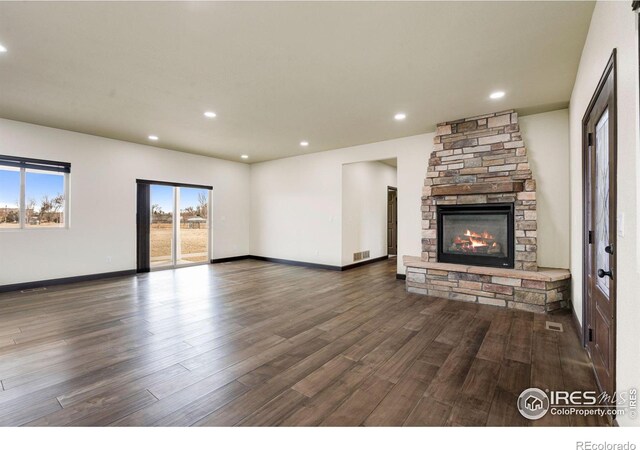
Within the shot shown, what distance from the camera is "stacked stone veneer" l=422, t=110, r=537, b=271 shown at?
418 centimetres

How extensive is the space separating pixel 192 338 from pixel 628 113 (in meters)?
3.66

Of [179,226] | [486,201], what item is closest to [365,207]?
[486,201]

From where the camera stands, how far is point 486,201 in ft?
14.6

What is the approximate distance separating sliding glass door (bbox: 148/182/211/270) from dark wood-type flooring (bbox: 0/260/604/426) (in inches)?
102

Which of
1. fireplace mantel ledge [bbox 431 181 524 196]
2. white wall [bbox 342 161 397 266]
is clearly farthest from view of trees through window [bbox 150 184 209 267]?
fireplace mantel ledge [bbox 431 181 524 196]

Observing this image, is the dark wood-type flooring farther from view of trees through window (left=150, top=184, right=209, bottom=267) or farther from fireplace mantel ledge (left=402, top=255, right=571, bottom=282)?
view of trees through window (left=150, top=184, right=209, bottom=267)

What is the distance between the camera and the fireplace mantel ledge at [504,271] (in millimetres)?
3828

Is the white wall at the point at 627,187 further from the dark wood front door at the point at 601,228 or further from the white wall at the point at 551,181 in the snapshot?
the white wall at the point at 551,181

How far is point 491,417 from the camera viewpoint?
1.78 m

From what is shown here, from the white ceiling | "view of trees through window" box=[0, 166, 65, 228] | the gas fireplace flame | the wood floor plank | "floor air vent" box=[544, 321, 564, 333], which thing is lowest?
the wood floor plank

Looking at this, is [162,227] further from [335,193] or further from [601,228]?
[601,228]

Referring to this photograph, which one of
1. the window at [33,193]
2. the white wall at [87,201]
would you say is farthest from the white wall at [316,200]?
the window at [33,193]

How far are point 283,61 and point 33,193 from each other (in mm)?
5312
